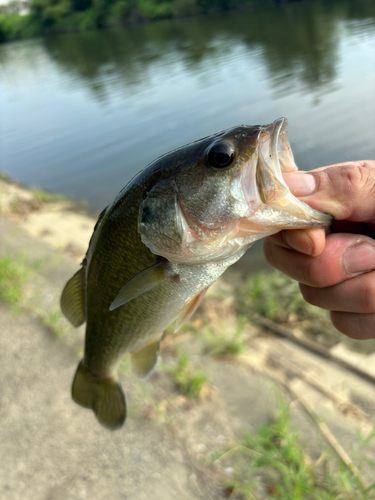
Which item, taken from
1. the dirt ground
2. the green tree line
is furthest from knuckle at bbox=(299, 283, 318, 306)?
the green tree line

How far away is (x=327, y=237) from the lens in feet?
5.77

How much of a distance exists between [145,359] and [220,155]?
1207 mm

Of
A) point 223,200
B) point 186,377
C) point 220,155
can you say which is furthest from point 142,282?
point 186,377

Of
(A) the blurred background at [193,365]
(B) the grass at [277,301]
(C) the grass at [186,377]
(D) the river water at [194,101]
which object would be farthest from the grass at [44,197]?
(C) the grass at [186,377]

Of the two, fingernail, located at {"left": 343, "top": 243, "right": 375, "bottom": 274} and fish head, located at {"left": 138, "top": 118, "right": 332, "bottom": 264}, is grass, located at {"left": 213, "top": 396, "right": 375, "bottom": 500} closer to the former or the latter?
fingernail, located at {"left": 343, "top": 243, "right": 375, "bottom": 274}

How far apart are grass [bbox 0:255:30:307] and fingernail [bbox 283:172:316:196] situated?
4398 mm

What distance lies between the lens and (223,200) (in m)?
1.49

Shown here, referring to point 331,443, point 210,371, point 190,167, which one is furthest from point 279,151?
point 210,371

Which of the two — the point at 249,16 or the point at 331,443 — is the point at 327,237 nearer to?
the point at 331,443

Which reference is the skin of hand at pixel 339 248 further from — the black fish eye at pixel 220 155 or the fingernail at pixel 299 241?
the black fish eye at pixel 220 155

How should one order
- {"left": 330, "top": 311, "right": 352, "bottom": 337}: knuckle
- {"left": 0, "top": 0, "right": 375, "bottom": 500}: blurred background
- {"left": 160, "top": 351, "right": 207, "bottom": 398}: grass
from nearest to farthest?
1. {"left": 330, "top": 311, "right": 352, "bottom": 337}: knuckle
2. {"left": 0, "top": 0, "right": 375, "bottom": 500}: blurred background
3. {"left": 160, "top": 351, "right": 207, "bottom": 398}: grass

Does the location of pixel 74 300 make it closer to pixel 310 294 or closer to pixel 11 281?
pixel 310 294

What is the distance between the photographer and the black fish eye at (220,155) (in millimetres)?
1458

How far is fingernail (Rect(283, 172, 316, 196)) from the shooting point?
5.20 ft
